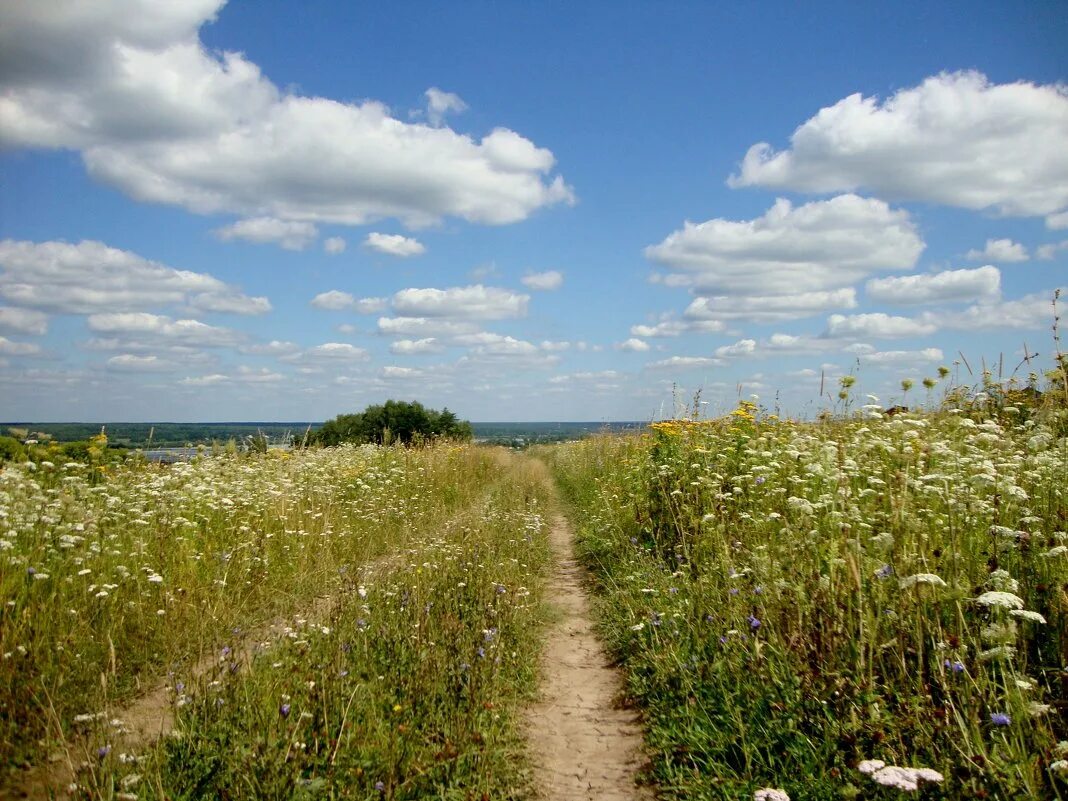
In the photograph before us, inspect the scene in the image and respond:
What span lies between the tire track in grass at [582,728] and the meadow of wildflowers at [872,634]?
0.18 metres

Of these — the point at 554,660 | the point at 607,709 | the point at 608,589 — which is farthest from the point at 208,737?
the point at 608,589

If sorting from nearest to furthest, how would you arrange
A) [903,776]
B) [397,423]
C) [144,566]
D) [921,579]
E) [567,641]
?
[903,776] < [921,579] < [144,566] < [567,641] < [397,423]

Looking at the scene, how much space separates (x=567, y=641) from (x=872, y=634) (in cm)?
334

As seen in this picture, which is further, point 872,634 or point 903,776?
point 872,634

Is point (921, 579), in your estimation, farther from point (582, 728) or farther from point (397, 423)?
point (397, 423)

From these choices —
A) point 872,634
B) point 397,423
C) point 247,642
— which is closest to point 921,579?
point 872,634

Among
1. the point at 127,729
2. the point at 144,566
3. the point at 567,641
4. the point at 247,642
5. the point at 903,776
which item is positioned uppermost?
the point at 144,566

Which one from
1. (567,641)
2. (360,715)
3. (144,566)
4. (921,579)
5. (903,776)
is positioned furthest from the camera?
(567,641)

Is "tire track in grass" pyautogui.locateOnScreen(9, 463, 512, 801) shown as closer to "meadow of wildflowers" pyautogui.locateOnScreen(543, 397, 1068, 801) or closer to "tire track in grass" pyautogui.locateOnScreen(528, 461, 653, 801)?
"tire track in grass" pyautogui.locateOnScreen(528, 461, 653, 801)

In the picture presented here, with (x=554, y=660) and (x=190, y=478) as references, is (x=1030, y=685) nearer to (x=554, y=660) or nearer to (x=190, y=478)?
(x=554, y=660)

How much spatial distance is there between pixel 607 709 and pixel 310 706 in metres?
2.15

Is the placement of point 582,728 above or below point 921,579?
below

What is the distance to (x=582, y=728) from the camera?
461cm

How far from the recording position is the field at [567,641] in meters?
3.37
